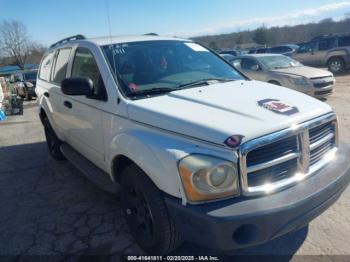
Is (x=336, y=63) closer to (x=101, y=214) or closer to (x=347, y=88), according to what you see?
(x=347, y=88)

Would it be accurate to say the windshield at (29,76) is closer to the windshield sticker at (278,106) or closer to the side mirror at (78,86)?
the side mirror at (78,86)

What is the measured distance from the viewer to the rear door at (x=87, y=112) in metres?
3.41

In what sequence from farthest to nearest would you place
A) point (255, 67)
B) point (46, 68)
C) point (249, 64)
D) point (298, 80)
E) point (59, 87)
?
1. point (249, 64)
2. point (255, 67)
3. point (298, 80)
4. point (46, 68)
5. point (59, 87)

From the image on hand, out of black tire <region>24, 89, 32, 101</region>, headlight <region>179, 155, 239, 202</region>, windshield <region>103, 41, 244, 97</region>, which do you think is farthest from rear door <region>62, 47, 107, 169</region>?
black tire <region>24, 89, 32, 101</region>

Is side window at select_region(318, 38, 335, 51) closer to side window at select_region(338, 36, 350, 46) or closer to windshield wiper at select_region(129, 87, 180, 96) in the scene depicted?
side window at select_region(338, 36, 350, 46)

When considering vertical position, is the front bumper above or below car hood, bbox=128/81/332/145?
below

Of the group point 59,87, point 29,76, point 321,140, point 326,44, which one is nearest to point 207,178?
point 321,140

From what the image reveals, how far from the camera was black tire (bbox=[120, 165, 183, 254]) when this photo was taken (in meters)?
2.55

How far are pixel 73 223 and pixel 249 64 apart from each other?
29.5 feet

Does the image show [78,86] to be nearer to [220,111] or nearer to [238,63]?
[220,111]

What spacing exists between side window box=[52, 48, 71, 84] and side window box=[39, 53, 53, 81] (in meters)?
0.46

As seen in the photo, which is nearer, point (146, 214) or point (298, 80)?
point (146, 214)

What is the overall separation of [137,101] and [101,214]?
159 cm

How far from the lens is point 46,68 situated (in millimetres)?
5547
